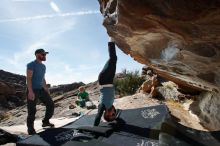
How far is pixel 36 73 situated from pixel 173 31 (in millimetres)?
3942

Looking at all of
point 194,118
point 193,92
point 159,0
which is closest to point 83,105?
point 193,92

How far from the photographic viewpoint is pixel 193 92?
444 inches

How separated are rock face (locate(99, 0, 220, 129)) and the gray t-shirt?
6.50 ft

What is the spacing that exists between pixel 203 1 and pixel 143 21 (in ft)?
4.42

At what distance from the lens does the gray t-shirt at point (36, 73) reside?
764cm

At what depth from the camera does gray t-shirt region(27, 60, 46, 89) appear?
764cm

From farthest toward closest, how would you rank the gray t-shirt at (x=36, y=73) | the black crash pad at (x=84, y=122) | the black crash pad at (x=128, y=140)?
the black crash pad at (x=84, y=122)
the gray t-shirt at (x=36, y=73)
the black crash pad at (x=128, y=140)

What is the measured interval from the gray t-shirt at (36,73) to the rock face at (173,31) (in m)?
1.98

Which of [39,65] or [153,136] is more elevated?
[39,65]

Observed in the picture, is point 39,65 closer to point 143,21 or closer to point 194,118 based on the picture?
point 143,21

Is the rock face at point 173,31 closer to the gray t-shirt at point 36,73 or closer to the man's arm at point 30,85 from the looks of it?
the gray t-shirt at point 36,73

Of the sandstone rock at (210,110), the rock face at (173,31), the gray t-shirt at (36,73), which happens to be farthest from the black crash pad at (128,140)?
the sandstone rock at (210,110)

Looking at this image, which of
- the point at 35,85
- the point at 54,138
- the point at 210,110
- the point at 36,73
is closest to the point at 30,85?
the point at 35,85

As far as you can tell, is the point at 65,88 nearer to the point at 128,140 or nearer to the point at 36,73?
the point at 36,73
